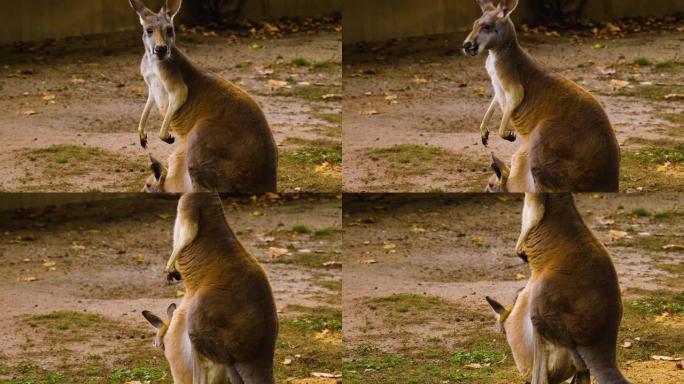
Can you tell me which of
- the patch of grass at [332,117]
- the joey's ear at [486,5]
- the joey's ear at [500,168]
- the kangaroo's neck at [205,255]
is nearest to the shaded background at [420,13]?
the patch of grass at [332,117]

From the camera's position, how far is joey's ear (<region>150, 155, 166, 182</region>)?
362 inches

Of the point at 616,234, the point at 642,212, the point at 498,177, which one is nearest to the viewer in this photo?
the point at 498,177

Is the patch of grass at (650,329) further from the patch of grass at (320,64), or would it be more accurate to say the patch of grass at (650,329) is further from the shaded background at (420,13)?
the patch of grass at (320,64)

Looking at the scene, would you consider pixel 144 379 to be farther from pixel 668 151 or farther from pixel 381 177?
pixel 668 151

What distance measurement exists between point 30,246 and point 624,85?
3.92 metres

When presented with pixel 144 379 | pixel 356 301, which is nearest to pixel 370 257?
pixel 356 301

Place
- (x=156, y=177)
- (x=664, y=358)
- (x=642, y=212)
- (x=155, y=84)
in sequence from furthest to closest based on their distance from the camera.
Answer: (x=642, y=212), (x=664, y=358), (x=156, y=177), (x=155, y=84)

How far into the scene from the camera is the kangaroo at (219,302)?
9.45 metres

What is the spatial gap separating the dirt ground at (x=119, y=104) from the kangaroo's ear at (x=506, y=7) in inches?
55.3

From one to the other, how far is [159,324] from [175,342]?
192mm

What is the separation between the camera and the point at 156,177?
9234mm

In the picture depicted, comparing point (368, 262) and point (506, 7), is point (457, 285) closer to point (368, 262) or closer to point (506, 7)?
point (368, 262)

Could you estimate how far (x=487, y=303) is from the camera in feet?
33.1

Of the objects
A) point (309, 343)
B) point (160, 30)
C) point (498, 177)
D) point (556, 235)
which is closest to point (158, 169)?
point (160, 30)
